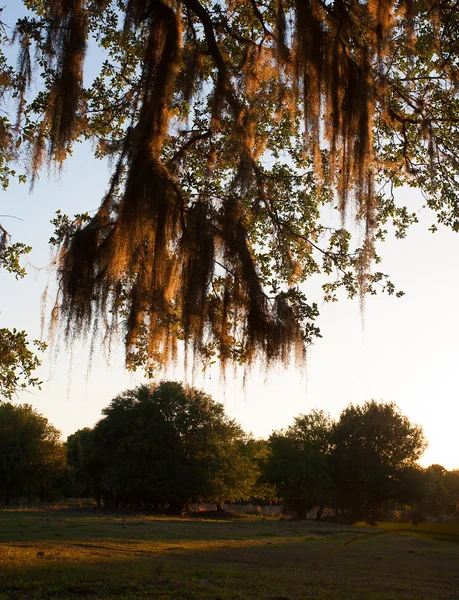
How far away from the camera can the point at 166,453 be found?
1588 inches

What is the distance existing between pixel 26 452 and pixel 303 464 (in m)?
20.5

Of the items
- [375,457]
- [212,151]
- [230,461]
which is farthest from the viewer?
[230,461]

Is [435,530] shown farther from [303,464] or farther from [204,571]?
[303,464]

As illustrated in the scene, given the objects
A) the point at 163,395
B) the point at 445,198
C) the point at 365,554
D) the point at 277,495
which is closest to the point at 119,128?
the point at 445,198

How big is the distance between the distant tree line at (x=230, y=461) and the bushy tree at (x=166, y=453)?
0.06 m

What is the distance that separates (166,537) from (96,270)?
1400 cm

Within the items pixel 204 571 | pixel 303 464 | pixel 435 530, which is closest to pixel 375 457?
pixel 303 464

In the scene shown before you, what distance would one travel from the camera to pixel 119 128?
9.78m

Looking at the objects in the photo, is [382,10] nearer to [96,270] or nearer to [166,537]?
[96,270]

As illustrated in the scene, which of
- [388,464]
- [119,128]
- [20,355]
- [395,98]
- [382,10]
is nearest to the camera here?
[382,10]

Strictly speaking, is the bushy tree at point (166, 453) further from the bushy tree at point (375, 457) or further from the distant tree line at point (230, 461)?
the bushy tree at point (375, 457)

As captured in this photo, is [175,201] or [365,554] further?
[365,554]

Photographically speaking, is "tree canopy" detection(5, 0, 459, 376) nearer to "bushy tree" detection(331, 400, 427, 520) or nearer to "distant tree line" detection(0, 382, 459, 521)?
"distant tree line" detection(0, 382, 459, 521)

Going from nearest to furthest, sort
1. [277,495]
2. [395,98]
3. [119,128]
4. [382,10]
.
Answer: [382,10] → [395,98] → [119,128] → [277,495]
